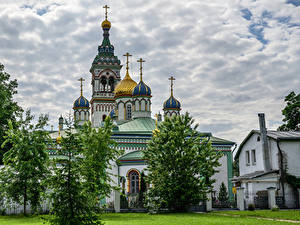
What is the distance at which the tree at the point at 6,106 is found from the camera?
93.1 ft

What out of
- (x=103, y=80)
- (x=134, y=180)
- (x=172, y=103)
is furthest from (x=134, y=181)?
(x=103, y=80)

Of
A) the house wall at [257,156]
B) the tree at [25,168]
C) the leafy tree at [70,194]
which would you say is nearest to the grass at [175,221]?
the tree at [25,168]

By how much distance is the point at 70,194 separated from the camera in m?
11.5

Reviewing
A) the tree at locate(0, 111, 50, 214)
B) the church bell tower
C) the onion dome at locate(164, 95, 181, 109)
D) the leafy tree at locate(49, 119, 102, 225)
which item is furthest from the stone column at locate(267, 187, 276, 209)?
the church bell tower

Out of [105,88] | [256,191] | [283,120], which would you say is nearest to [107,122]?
[256,191]

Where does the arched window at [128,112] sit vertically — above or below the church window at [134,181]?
above

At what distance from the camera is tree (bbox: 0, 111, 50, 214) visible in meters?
19.9

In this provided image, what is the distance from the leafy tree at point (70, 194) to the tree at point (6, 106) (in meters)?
16.4

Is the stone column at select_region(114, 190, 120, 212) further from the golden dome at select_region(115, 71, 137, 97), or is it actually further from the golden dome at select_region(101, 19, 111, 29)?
the golden dome at select_region(101, 19, 111, 29)

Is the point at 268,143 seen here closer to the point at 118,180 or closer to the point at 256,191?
the point at 256,191

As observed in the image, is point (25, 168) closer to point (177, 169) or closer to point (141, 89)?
point (177, 169)

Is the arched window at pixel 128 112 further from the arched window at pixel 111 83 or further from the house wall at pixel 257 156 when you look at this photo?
the house wall at pixel 257 156

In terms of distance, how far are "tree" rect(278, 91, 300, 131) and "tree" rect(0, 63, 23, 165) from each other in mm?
22279

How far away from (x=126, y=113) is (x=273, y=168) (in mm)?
20139
